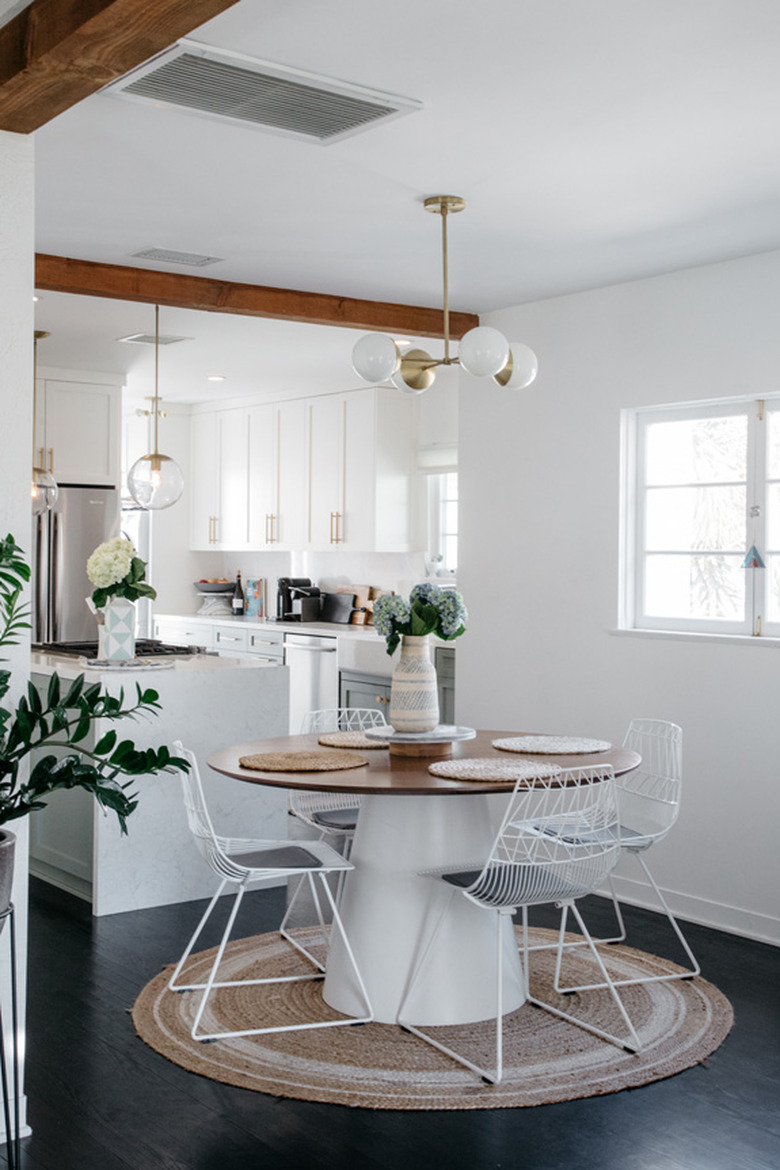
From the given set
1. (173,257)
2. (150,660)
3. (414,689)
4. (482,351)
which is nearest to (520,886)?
(414,689)

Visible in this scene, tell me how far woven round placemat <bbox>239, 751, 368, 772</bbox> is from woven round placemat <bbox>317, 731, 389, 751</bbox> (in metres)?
0.12

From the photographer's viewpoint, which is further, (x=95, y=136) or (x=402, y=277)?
(x=402, y=277)

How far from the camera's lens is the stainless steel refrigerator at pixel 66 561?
7418 millimetres

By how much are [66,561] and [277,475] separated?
1.60 meters

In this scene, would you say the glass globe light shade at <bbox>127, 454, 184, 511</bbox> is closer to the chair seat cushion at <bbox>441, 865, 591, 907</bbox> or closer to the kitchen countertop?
the kitchen countertop

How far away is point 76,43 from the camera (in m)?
2.29

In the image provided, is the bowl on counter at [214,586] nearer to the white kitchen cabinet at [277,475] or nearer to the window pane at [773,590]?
the white kitchen cabinet at [277,475]

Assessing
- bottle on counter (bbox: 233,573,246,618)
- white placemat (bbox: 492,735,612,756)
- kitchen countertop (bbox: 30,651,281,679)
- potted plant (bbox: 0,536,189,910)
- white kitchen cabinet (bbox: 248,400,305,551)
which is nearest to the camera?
potted plant (bbox: 0,536,189,910)

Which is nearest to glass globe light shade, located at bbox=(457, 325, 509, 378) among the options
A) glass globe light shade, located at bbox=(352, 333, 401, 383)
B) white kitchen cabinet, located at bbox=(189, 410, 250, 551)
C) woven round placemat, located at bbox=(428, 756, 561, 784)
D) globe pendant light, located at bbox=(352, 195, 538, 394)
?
globe pendant light, located at bbox=(352, 195, 538, 394)

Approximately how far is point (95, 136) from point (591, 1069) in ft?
9.29

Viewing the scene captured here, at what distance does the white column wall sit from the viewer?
2.85 metres

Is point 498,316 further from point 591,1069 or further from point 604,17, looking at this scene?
point 591,1069

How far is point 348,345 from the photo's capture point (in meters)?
6.37

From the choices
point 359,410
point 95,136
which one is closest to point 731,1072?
point 95,136
